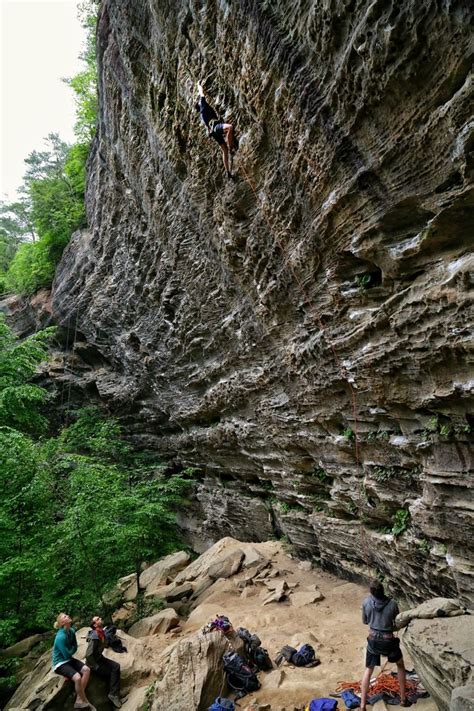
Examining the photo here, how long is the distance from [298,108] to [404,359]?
3.95 metres

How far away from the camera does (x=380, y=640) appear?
4492 mm

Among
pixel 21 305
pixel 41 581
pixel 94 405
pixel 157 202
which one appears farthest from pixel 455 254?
pixel 21 305

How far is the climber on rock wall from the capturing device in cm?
762

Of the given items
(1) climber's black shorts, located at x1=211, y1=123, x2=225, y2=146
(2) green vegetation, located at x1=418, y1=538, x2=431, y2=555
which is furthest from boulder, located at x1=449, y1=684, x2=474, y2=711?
(1) climber's black shorts, located at x1=211, y1=123, x2=225, y2=146

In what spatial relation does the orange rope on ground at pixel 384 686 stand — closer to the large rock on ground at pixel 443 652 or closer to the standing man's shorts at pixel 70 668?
the large rock on ground at pixel 443 652

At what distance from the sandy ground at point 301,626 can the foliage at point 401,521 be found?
1.72 metres

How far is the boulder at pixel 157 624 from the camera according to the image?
8422 millimetres

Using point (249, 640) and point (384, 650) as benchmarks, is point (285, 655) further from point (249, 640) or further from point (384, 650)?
point (384, 650)

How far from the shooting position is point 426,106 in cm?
452

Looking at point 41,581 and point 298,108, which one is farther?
point 41,581

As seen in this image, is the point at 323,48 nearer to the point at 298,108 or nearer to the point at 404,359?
the point at 298,108

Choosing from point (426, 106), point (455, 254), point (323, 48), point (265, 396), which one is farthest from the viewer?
point (265, 396)

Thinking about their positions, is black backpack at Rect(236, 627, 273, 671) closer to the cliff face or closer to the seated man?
the seated man

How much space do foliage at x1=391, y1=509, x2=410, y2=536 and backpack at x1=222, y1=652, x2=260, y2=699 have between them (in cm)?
312
